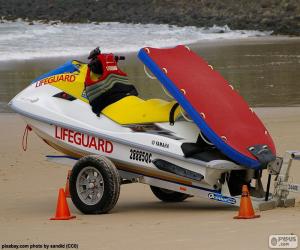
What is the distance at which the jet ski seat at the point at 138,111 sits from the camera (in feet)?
30.7

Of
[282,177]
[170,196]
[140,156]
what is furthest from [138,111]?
[282,177]

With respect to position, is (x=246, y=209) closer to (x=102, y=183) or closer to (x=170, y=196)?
(x=102, y=183)

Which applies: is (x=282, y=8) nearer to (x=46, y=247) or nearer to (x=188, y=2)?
(x=188, y=2)

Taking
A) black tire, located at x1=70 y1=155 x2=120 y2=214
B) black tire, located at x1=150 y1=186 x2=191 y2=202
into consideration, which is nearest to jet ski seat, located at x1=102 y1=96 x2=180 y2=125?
black tire, located at x1=70 y1=155 x2=120 y2=214

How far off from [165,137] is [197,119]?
382mm

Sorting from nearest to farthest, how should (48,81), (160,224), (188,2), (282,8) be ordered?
(160,224)
(48,81)
(282,8)
(188,2)

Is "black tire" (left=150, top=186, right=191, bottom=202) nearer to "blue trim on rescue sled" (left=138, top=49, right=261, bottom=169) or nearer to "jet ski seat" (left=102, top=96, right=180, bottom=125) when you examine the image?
"jet ski seat" (left=102, top=96, right=180, bottom=125)

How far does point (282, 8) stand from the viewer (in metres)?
61.3

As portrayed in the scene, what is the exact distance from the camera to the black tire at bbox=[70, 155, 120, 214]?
8.95 metres

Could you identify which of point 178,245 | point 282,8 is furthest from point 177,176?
point 282,8

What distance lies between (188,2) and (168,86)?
215 ft

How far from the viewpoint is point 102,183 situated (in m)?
9.09

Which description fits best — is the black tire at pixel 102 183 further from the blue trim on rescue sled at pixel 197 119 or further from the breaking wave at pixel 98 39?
the breaking wave at pixel 98 39

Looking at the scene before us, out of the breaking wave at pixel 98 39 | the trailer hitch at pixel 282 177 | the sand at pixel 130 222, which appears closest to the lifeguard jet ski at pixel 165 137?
the trailer hitch at pixel 282 177
